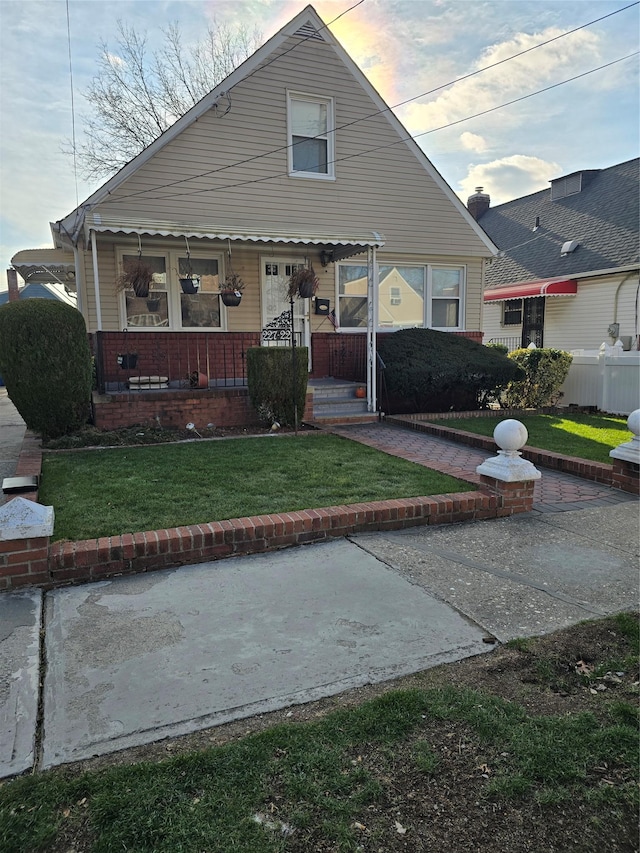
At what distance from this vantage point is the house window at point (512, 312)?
65.4ft

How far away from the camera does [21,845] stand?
5.75 feet

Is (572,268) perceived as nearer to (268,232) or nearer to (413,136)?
(413,136)

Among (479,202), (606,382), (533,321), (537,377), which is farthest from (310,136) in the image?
(479,202)

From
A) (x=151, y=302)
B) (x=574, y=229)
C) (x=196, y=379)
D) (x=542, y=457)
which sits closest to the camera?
(x=542, y=457)

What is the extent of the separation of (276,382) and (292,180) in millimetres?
5352

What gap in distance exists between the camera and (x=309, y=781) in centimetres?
200

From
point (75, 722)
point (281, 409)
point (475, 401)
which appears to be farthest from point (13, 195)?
point (75, 722)

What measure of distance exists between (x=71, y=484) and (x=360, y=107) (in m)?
10.4

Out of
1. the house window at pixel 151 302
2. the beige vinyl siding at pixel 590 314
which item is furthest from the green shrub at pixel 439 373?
the beige vinyl siding at pixel 590 314

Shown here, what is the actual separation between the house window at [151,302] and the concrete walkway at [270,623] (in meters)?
7.91

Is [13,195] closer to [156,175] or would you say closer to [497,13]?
[156,175]

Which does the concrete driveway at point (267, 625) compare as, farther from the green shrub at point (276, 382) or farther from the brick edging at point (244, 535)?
the green shrub at point (276, 382)

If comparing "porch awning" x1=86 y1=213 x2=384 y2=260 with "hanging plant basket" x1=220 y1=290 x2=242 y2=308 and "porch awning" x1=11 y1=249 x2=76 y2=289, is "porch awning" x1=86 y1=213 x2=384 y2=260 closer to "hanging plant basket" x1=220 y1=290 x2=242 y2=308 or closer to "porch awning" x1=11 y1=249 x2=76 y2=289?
"hanging plant basket" x1=220 y1=290 x2=242 y2=308

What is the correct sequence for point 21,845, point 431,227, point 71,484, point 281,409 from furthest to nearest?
point 431,227
point 281,409
point 71,484
point 21,845
